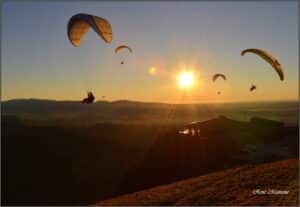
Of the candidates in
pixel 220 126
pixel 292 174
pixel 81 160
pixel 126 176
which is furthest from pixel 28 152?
pixel 292 174

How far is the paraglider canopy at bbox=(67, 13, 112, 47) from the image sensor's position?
12867mm

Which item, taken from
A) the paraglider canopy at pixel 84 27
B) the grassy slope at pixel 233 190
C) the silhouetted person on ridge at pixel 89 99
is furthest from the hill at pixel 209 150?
the paraglider canopy at pixel 84 27

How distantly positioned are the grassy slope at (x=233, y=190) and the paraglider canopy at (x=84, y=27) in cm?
668

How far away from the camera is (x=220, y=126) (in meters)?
29.0

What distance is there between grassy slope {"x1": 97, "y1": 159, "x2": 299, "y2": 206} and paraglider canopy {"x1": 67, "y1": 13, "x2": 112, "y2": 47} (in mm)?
6685

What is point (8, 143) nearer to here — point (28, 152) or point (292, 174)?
point (28, 152)

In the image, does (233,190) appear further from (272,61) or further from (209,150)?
(209,150)

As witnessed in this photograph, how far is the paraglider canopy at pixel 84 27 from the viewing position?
12.9m

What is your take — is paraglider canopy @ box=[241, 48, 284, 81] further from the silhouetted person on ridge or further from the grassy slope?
the silhouetted person on ridge

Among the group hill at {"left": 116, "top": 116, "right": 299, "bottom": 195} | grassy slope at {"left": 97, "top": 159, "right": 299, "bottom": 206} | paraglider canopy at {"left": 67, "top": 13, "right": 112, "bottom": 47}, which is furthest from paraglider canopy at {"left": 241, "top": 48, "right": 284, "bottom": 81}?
hill at {"left": 116, "top": 116, "right": 299, "bottom": 195}

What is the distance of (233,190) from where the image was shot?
11.7 metres

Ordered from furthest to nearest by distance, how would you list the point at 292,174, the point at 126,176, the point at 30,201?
the point at 126,176
the point at 30,201
the point at 292,174

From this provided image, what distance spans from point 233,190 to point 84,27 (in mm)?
9481

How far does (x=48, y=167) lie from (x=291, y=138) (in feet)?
69.4
